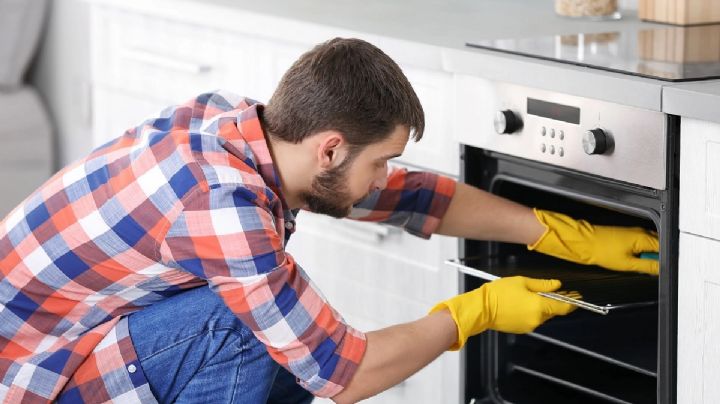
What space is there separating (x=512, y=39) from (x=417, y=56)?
167 mm

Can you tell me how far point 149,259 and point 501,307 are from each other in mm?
525

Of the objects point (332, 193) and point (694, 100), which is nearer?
point (694, 100)

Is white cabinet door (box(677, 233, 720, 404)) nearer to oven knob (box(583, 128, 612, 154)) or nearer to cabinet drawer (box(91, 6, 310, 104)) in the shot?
oven knob (box(583, 128, 612, 154))

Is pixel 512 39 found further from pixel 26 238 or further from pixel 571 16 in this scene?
pixel 26 238

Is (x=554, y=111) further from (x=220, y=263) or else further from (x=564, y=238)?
(x=220, y=263)

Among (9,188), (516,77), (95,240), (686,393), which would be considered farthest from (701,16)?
(9,188)

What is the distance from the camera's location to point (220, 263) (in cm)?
171

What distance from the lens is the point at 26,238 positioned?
1872 mm

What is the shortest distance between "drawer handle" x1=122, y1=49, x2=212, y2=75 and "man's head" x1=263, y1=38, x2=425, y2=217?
98cm

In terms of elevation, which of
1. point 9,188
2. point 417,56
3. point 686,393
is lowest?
point 9,188

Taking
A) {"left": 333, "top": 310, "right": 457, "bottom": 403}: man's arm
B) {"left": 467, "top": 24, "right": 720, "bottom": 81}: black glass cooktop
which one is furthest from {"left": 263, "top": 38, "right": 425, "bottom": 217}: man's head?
{"left": 467, "top": 24, "right": 720, "bottom": 81}: black glass cooktop

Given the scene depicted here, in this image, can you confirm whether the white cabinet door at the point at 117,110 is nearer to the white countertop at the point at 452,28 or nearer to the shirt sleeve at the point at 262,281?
the white countertop at the point at 452,28

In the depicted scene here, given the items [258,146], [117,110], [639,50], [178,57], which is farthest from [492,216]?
[117,110]

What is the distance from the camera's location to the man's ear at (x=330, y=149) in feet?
5.84
